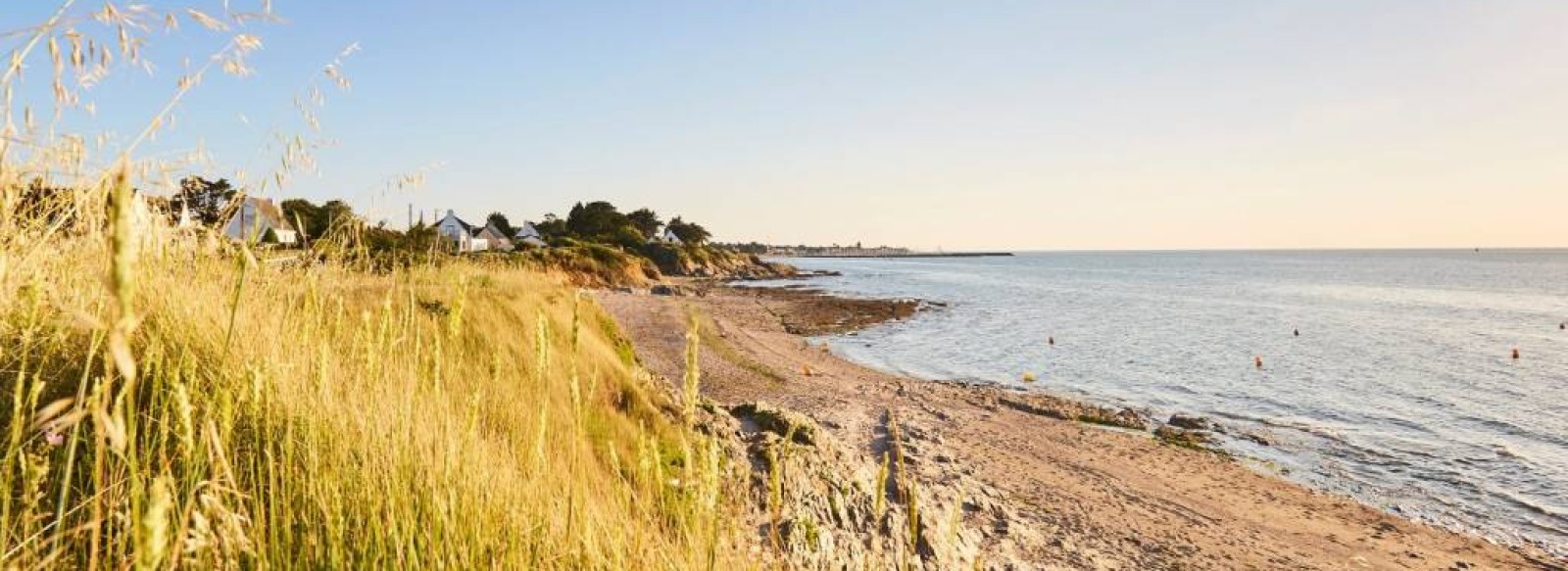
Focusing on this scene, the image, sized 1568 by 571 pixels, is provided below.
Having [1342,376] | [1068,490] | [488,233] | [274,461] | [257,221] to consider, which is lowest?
[1342,376]

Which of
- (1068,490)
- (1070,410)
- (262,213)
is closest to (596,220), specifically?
(1070,410)

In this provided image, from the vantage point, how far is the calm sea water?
15.3 m

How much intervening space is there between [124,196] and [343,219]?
7561mm

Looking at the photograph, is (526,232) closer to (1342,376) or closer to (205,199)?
(1342,376)

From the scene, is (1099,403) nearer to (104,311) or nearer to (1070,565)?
(1070,565)

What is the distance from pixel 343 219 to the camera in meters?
7.56

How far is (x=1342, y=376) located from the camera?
27.1 metres

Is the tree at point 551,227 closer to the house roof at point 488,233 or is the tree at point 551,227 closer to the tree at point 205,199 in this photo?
the house roof at point 488,233

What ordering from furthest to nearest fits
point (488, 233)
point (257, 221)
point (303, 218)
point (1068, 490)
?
point (488, 233) → point (1068, 490) → point (303, 218) → point (257, 221)

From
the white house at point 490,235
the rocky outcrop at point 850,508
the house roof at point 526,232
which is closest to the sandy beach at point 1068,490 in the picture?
the rocky outcrop at point 850,508

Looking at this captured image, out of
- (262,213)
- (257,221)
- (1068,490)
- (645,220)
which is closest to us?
(257,221)

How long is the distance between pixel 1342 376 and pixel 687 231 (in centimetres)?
10048

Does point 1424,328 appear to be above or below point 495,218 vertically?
below

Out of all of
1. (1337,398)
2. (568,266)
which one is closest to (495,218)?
(568,266)
